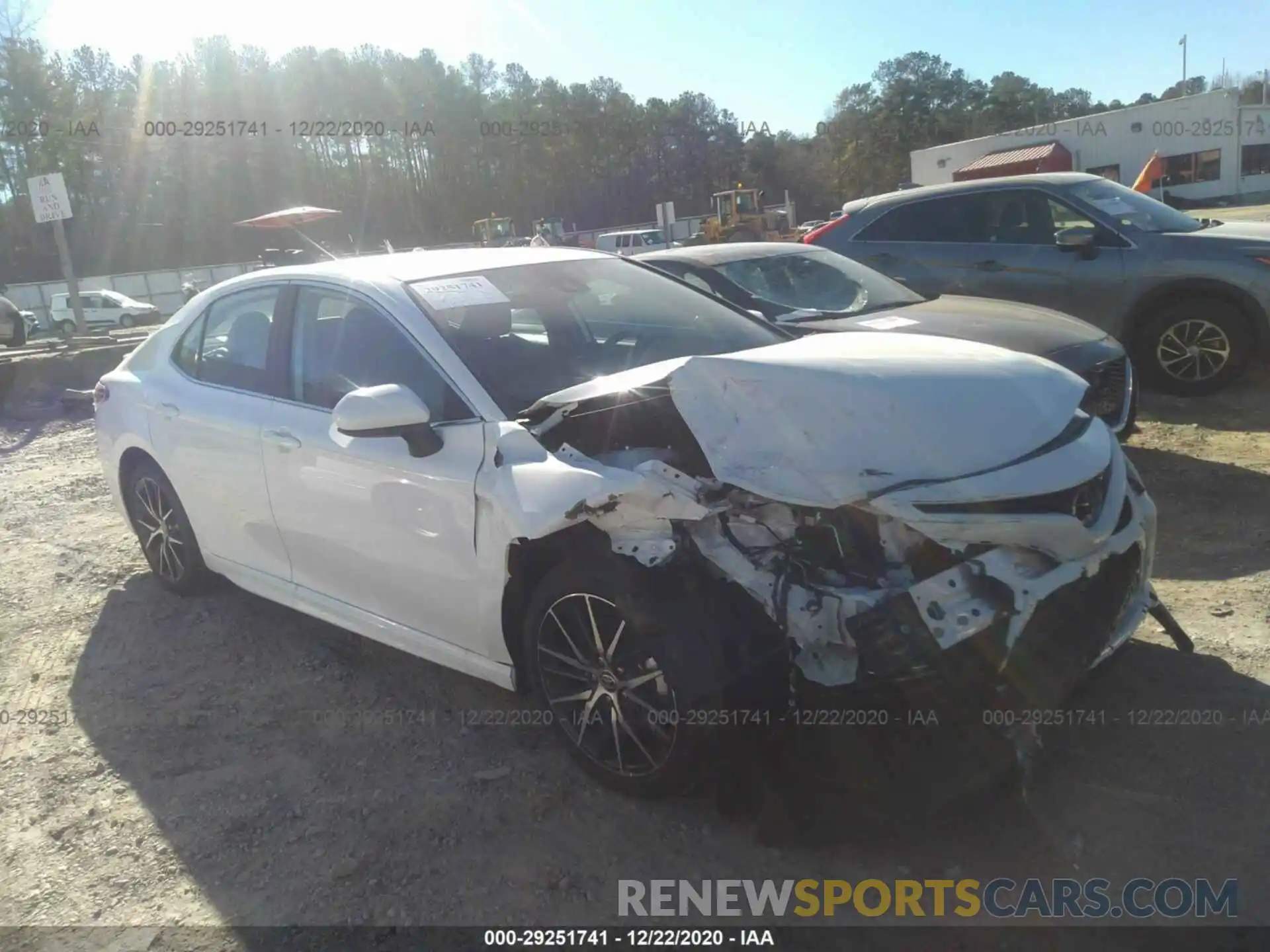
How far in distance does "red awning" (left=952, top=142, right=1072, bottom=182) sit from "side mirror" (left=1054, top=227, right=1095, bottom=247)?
3273 centimetres

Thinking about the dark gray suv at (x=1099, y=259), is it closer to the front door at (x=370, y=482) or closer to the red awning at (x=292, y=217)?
the front door at (x=370, y=482)

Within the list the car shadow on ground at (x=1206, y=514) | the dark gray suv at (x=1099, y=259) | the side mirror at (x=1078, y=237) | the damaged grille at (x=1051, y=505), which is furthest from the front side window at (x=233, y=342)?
Result: the side mirror at (x=1078, y=237)

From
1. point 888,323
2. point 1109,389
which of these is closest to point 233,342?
point 888,323

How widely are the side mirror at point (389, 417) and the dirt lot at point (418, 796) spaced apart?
108 cm

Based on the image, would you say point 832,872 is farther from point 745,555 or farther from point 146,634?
point 146,634

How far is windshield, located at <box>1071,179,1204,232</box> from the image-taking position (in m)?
7.38

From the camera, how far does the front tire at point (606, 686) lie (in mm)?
2691

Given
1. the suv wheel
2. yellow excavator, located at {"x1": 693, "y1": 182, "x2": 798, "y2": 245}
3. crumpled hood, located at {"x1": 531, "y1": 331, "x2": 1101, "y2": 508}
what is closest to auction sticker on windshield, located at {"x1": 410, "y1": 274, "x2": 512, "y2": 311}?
crumpled hood, located at {"x1": 531, "y1": 331, "x2": 1101, "y2": 508}

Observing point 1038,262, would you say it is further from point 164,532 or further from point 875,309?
point 164,532

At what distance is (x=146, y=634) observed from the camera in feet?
15.0

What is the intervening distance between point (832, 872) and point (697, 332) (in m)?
2.09

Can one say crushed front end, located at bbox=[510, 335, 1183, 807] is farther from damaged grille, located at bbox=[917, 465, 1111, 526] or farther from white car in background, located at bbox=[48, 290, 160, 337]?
white car in background, located at bbox=[48, 290, 160, 337]

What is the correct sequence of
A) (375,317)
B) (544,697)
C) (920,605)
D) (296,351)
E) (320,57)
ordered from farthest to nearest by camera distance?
(320,57) < (296,351) < (375,317) < (544,697) < (920,605)

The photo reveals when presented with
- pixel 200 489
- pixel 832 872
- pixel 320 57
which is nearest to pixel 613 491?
pixel 832 872
